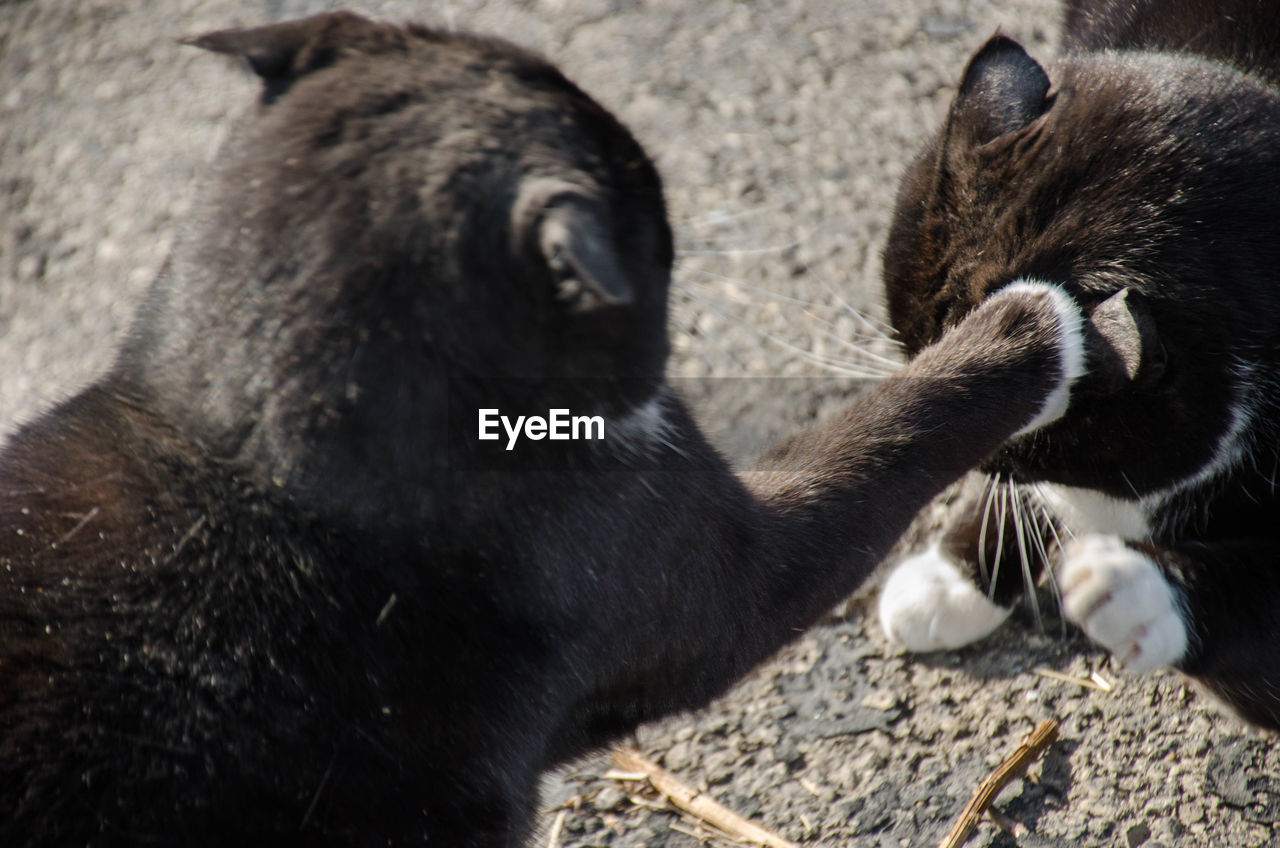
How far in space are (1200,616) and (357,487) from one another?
134cm

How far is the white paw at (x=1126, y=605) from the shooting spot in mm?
1882

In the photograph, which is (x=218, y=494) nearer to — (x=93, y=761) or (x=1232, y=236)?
(x=93, y=761)

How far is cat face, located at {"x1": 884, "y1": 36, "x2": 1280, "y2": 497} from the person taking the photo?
5.78 ft

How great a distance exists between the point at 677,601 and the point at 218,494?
2.02 feet

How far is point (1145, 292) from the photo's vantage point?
178cm

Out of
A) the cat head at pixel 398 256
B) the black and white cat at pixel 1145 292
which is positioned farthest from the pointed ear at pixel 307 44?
the black and white cat at pixel 1145 292

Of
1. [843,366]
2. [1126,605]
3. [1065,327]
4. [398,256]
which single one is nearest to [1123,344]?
[1065,327]

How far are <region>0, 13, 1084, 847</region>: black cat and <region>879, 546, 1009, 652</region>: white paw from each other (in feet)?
2.29

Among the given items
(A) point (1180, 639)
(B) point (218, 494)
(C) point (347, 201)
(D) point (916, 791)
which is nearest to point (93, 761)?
(B) point (218, 494)

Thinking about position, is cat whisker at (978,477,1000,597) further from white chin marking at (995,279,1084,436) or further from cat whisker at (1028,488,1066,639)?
white chin marking at (995,279,1084,436)

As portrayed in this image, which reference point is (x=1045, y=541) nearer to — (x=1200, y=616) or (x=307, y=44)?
(x=1200, y=616)

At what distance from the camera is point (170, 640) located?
4.45 ft

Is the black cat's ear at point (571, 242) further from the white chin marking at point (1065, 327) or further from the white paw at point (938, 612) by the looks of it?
the white paw at point (938, 612)

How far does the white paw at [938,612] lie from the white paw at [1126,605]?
22 cm
